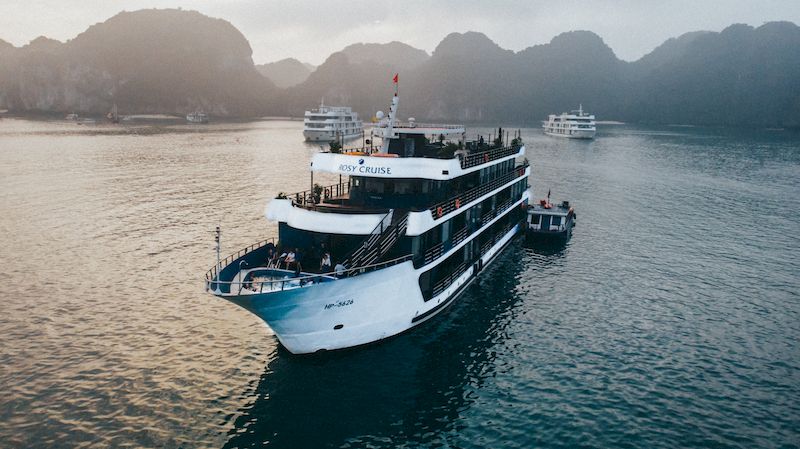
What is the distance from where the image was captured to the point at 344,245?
28234 millimetres

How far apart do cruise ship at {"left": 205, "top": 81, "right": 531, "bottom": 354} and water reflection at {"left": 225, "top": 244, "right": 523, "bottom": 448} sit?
1.07 meters

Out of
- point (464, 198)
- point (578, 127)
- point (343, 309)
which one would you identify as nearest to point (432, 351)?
point (343, 309)

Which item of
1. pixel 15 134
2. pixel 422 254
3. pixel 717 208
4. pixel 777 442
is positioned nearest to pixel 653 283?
pixel 777 442

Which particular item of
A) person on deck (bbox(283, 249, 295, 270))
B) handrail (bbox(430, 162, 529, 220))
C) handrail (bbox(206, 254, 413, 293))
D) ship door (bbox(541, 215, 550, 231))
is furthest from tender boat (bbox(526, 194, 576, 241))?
person on deck (bbox(283, 249, 295, 270))

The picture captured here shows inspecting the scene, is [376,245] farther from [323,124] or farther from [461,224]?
[323,124]

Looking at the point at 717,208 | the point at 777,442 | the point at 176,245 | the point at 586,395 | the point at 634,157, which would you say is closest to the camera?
the point at 777,442

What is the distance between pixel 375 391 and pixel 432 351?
5.23 m

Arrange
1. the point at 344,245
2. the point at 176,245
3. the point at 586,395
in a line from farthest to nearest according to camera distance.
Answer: the point at 176,245
the point at 344,245
the point at 586,395

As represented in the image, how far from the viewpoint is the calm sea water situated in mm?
21641

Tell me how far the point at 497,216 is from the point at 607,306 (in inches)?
466

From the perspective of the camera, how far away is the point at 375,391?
23.9m

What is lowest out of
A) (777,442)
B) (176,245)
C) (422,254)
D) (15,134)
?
(777,442)

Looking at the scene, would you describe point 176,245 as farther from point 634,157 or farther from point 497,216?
point 634,157

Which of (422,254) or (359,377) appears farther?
(422,254)
